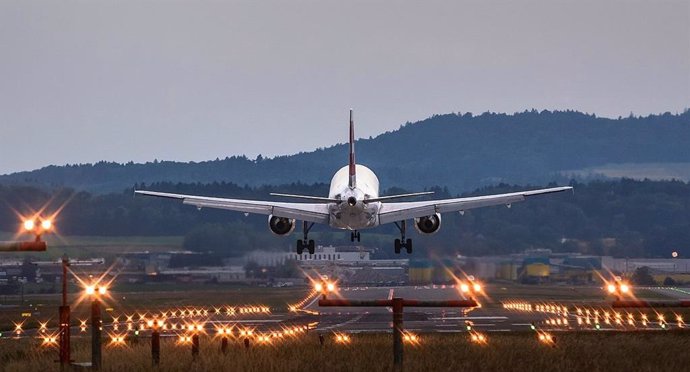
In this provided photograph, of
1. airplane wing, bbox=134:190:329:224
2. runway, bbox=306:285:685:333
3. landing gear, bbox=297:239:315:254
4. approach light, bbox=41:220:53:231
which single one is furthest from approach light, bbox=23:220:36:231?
landing gear, bbox=297:239:315:254

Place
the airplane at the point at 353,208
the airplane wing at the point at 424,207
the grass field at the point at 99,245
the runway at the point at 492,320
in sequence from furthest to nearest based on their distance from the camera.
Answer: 1. the grass field at the point at 99,245
2. the airplane wing at the point at 424,207
3. the airplane at the point at 353,208
4. the runway at the point at 492,320

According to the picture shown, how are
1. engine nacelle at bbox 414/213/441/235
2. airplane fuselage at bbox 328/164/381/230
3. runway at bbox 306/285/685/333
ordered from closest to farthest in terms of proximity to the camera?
runway at bbox 306/285/685/333, airplane fuselage at bbox 328/164/381/230, engine nacelle at bbox 414/213/441/235

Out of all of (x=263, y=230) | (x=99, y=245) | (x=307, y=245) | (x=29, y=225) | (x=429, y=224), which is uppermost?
(x=263, y=230)

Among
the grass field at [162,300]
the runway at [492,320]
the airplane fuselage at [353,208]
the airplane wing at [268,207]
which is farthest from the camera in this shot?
the grass field at [162,300]

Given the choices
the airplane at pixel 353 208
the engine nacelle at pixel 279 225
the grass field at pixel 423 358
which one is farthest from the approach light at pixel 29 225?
the engine nacelle at pixel 279 225

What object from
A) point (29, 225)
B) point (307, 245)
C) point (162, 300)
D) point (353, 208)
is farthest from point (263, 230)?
point (29, 225)

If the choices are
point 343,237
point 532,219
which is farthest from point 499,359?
point 532,219

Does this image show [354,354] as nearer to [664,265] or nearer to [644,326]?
[644,326]

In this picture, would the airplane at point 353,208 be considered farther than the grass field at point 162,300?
No

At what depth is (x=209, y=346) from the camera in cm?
3766

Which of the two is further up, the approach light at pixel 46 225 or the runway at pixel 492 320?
the approach light at pixel 46 225

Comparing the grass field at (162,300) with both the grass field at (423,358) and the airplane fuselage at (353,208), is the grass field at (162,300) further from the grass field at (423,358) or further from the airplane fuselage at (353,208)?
the grass field at (423,358)

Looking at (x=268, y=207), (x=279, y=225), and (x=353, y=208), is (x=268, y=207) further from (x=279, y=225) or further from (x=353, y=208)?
(x=353, y=208)

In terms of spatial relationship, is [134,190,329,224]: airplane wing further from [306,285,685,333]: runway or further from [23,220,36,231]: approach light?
[23,220,36,231]: approach light
